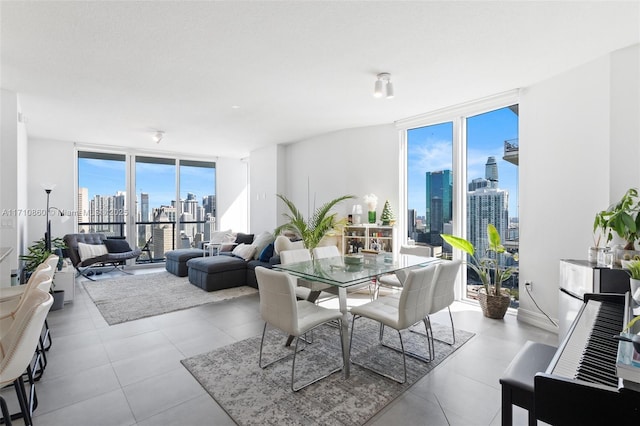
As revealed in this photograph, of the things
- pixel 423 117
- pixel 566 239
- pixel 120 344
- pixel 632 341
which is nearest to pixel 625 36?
pixel 566 239

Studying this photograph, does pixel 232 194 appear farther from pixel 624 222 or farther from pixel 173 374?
pixel 624 222

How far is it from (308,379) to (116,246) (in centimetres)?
597

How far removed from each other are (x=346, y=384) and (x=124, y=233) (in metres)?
6.94

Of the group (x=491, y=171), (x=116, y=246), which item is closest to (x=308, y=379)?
(x=491, y=171)

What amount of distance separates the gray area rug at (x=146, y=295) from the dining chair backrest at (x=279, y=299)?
2.32m

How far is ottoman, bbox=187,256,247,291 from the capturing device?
491 centimetres

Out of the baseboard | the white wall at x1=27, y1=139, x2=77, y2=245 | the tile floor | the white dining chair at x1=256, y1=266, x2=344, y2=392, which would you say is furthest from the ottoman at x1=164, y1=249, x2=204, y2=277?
the baseboard

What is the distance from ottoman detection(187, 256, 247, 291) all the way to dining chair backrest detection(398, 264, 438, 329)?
3531mm

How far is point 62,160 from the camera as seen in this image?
6.37 meters

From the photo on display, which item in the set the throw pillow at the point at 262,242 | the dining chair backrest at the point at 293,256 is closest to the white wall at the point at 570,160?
the dining chair backrest at the point at 293,256

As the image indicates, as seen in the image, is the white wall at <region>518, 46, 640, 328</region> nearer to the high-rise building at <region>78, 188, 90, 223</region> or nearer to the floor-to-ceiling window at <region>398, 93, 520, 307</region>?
the floor-to-ceiling window at <region>398, 93, 520, 307</region>

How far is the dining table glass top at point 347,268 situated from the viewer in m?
2.53

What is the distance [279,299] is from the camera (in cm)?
224

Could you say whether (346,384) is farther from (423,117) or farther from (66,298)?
(66,298)
